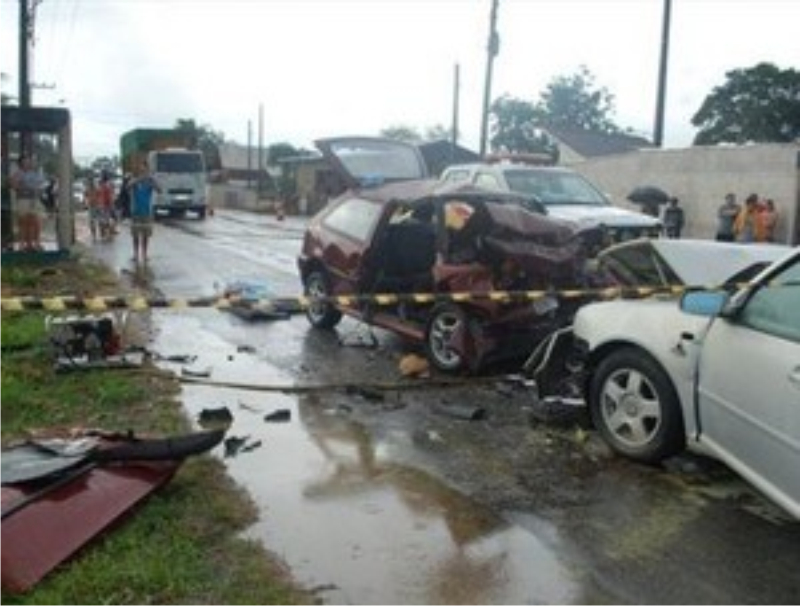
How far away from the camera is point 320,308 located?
38.3ft

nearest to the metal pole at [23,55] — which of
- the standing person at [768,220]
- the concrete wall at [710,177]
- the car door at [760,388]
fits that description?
the concrete wall at [710,177]

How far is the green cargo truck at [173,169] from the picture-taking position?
126 feet

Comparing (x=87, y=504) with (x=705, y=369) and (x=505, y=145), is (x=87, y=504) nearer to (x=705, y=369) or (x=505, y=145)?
(x=705, y=369)

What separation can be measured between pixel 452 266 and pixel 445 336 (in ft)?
2.02

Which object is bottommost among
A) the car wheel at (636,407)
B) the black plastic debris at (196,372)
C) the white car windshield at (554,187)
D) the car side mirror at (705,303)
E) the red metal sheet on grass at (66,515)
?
the black plastic debris at (196,372)

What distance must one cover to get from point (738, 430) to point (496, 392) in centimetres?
336

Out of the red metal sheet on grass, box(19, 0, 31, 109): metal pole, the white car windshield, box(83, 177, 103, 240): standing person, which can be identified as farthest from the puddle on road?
box(19, 0, 31, 109): metal pole

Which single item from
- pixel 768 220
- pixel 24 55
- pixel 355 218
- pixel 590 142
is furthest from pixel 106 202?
pixel 590 142

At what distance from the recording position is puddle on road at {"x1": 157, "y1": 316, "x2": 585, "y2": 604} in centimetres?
460

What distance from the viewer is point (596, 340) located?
22.0ft

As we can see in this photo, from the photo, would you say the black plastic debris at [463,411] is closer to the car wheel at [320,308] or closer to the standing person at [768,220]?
the car wheel at [320,308]

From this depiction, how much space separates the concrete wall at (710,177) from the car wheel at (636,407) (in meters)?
17.0

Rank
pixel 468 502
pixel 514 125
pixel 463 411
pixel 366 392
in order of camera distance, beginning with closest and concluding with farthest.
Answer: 1. pixel 468 502
2. pixel 463 411
3. pixel 366 392
4. pixel 514 125

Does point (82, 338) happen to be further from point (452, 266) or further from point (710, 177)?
point (710, 177)
